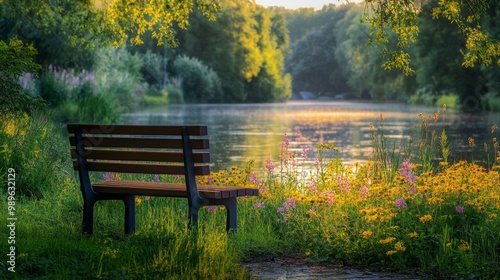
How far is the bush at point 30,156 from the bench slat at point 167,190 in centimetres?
269

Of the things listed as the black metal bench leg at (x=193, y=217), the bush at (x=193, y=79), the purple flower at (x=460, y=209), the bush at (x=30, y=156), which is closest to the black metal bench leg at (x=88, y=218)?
the black metal bench leg at (x=193, y=217)

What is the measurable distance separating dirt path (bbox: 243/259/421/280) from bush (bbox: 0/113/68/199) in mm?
4299

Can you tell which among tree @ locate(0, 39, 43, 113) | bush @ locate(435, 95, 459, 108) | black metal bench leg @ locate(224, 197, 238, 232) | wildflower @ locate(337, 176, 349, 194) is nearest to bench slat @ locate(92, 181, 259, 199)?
black metal bench leg @ locate(224, 197, 238, 232)

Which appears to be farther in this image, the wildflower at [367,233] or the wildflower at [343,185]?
the wildflower at [343,185]

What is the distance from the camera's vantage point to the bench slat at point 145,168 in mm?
7293

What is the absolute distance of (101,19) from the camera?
42.1 feet

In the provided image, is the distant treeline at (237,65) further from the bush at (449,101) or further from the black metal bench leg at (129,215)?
the black metal bench leg at (129,215)

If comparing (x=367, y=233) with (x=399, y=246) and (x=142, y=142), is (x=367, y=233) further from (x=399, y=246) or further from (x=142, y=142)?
(x=142, y=142)

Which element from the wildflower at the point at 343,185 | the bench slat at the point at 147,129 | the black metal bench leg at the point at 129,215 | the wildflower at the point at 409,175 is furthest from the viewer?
the wildflower at the point at 343,185

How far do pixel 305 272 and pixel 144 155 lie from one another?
6.06ft

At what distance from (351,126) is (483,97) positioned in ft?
66.2

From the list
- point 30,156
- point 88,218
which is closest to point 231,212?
point 88,218

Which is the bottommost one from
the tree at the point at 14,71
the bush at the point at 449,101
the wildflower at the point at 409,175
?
the bush at the point at 449,101

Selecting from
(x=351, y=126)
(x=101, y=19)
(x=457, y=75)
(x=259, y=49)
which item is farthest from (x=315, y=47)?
(x=101, y=19)
